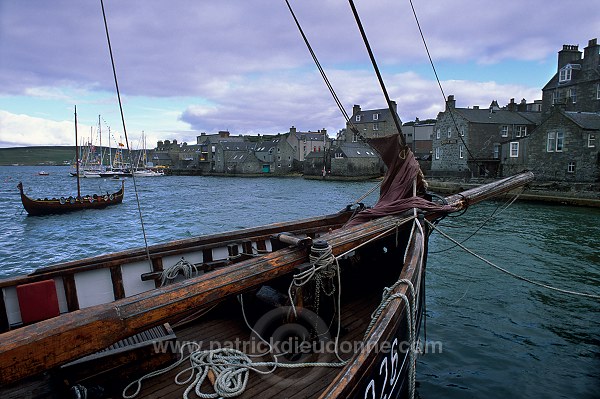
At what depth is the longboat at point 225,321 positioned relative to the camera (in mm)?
2521

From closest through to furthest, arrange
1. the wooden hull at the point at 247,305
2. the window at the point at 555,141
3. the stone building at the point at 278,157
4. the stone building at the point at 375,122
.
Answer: the wooden hull at the point at 247,305, the window at the point at 555,141, the stone building at the point at 375,122, the stone building at the point at 278,157

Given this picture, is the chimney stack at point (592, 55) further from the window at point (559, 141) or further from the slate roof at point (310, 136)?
the slate roof at point (310, 136)

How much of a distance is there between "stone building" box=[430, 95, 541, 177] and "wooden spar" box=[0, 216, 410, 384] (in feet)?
148

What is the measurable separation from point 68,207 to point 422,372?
103 ft

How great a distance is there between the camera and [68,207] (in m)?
29.5

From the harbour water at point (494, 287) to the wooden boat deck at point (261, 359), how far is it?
2.49 m

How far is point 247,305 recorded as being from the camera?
509 cm

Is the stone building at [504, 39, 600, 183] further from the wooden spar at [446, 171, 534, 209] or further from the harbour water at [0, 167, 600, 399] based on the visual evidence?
the wooden spar at [446, 171, 534, 209]

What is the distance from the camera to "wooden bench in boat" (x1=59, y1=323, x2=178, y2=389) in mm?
3455

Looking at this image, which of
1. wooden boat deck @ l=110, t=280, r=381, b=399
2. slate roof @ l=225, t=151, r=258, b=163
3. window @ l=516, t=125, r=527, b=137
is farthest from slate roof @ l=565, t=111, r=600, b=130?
slate roof @ l=225, t=151, r=258, b=163

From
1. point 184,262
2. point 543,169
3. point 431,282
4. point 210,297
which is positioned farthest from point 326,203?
point 210,297

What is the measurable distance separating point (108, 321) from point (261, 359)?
2.18 m

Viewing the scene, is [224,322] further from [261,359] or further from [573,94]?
[573,94]

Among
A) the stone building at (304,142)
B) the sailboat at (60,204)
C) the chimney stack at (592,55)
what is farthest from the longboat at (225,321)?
the stone building at (304,142)
